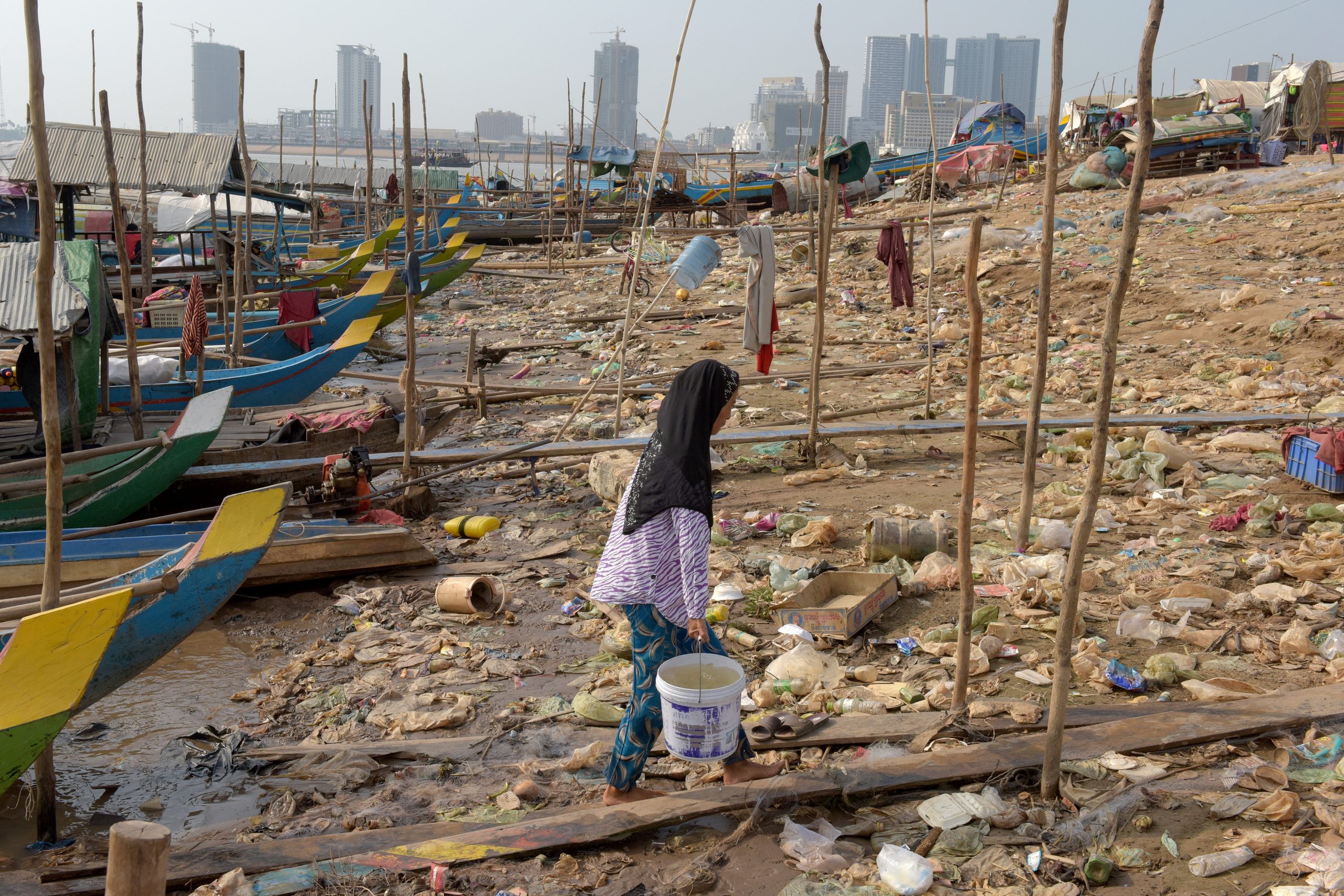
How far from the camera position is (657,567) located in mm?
2795

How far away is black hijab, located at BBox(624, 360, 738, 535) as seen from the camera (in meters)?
2.71

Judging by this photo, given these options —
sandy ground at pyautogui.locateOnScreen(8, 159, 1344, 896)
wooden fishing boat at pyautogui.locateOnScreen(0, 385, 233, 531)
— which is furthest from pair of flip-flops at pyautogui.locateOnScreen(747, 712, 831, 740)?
wooden fishing boat at pyautogui.locateOnScreen(0, 385, 233, 531)

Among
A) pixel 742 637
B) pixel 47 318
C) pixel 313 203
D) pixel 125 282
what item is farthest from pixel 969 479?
pixel 313 203

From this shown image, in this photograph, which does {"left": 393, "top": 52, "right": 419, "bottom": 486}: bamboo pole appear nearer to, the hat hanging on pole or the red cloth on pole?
the hat hanging on pole

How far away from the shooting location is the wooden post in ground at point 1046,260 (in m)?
3.48

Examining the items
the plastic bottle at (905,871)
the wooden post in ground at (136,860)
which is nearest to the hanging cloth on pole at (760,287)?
the plastic bottle at (905,871)

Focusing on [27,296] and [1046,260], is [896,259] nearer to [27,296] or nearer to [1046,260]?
[1046,260]

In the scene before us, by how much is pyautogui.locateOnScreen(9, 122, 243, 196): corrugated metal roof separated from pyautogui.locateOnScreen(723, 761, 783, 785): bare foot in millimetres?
12364

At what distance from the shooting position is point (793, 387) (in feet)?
29.9

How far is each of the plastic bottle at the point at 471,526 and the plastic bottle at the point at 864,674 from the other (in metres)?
2.79

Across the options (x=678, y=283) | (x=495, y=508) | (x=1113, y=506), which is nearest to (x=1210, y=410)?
(x=1113, y=506)

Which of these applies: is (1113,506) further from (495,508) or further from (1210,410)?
(495,508)

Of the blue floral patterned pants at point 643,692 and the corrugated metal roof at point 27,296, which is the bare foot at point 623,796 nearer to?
the blue floral patterned pants at point 643,692

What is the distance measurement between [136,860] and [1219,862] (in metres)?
2.49
